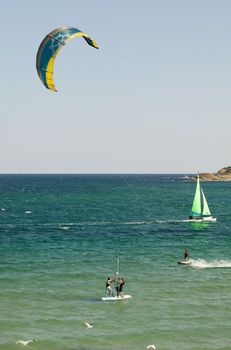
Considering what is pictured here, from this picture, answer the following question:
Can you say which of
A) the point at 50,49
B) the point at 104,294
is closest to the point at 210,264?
the point at 104,294

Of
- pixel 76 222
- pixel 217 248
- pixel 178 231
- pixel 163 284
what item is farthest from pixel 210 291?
pixel 76 222

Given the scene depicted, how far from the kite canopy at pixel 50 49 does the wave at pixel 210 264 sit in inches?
914

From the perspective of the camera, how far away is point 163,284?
1545 inches

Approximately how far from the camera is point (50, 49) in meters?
31.5

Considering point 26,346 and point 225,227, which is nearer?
point 26,346

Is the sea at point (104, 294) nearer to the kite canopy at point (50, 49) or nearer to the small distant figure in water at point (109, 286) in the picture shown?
the small distant figure in water at point (109, 286)

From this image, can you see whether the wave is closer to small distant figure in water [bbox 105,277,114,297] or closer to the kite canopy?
small distant figure in water [bbox 105,277,114,297]

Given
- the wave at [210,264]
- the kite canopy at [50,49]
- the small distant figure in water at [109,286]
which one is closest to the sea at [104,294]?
the wave at [210,264]

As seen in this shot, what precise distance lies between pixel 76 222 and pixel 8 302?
54.8 meters

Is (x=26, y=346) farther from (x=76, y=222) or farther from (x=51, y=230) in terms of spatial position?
(x=76, y=222)

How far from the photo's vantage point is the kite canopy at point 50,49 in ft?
102

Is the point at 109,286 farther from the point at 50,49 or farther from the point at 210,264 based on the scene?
the point at 50,49

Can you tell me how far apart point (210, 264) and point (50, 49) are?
1002 inches

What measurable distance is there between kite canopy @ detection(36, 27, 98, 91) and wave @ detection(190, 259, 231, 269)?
23.2 m
